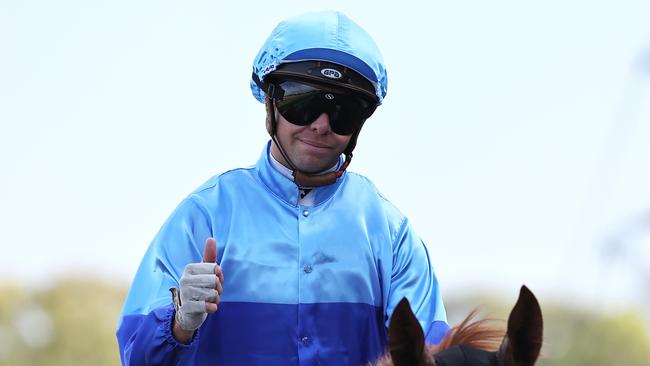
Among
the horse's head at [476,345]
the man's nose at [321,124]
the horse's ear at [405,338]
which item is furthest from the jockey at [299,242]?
the horse's ear at [405,338]

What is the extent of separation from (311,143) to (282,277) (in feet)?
1.48

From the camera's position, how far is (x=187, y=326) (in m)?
3.51

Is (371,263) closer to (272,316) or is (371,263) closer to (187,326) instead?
(272,316)

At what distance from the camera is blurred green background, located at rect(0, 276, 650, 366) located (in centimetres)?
3189

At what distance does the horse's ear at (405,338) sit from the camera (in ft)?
9.46

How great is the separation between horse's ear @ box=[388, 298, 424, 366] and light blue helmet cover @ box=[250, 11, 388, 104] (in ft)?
3.93

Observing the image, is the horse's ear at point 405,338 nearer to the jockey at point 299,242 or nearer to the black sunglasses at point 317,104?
the jockey at point 299,242

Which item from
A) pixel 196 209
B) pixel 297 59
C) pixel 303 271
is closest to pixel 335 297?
pixel 303 271

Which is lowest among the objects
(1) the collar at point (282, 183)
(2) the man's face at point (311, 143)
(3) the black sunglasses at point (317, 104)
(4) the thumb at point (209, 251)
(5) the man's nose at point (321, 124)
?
(4) the thumb at point (209, 251)

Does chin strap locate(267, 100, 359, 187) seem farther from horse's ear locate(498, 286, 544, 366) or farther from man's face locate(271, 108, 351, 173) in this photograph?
horse's ear locate(498, 286, 544, 366)

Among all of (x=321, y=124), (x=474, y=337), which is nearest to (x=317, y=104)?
(x=321, y=124)

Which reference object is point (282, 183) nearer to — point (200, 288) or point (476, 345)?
Answer: point (200, 288)

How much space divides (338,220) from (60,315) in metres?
33.4

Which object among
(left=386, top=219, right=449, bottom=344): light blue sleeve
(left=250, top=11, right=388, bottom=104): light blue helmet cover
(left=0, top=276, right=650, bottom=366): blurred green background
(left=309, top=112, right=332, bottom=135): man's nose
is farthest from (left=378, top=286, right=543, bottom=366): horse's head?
(left=0, top=276, right=650, bottom=366): blurred green background
